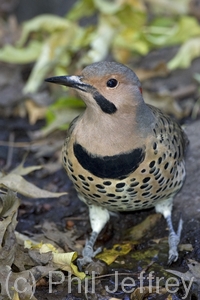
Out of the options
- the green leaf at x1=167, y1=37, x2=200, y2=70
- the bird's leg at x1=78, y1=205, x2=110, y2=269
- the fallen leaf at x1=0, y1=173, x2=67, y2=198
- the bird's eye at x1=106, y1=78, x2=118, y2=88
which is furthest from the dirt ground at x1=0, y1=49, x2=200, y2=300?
the bird's eye at x1=106, y1=78, x2=118, y2=88

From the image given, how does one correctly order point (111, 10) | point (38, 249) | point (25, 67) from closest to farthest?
point (38, 249), point (111, 10), point (25, 67)

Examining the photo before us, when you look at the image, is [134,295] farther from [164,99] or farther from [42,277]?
[164,99]

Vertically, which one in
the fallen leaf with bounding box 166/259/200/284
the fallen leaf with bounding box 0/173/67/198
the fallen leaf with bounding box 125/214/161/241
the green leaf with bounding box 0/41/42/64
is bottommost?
the green leaf with bounding box 0/41/42/64

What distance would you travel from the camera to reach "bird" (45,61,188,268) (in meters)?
3.90

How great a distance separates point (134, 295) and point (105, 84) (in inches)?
53.4

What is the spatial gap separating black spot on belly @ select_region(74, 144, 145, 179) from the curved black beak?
1.40ft

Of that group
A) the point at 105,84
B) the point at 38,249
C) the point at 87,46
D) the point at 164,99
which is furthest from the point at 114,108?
the point at 87,46

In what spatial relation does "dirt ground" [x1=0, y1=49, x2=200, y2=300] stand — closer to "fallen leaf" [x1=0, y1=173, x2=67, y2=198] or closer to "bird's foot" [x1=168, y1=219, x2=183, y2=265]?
"bird's foot" [x1=168, y1=219, x2=183, y2=265]

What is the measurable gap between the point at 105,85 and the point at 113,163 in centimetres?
51

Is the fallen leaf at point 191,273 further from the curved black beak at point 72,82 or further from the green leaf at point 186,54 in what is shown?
the green leaf at point 186,54

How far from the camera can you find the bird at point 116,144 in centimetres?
390

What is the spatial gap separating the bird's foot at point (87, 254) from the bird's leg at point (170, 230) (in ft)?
1.80

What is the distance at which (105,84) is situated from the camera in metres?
3.89

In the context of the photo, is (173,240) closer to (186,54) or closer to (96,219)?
(96,219)
